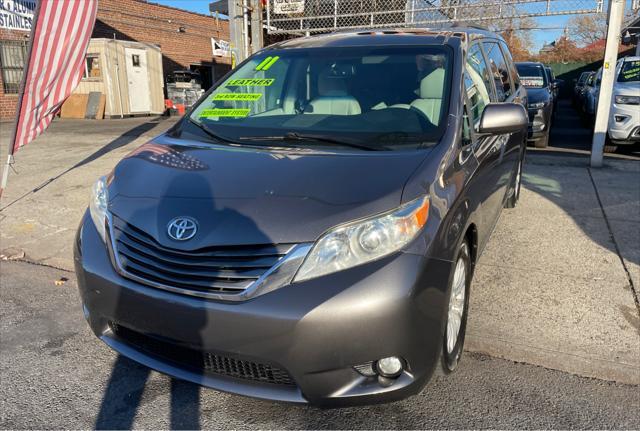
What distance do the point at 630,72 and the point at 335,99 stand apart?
9121 millimetres

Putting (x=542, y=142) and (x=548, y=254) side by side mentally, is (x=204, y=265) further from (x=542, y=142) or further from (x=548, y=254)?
(x=542, y=142)

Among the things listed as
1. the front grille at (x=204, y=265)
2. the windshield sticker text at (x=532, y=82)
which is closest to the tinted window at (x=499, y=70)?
the front grille at (x=204, y=265)

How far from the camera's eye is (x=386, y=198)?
2.25 m

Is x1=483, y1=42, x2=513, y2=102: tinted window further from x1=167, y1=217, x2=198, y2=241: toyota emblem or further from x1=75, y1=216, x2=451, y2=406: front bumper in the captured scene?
x1=167, y1=217, x2=198, y2=241: toyota emblem

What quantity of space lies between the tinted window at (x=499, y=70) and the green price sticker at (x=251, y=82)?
181 centimetres

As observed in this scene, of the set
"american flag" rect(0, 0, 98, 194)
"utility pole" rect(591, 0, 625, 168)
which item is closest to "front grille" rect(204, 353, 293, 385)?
"american flag" rect(0, 0, 98, 194)

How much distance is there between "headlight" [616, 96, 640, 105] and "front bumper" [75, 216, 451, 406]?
28.0 ft

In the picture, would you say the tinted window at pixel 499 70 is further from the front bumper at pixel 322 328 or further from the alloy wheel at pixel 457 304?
the front bumper at pixel 322 328

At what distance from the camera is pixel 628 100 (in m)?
9.05

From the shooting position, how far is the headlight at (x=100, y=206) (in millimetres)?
2586

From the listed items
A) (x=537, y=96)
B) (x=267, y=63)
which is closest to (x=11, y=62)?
(x=537, y=96)

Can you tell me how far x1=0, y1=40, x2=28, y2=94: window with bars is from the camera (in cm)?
1644

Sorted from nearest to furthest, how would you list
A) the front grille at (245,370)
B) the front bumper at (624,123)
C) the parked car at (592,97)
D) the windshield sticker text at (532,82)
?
the front grille at (245,370)
the front bumper at (624,123)
the windshield sticker text at (532,82)
the parked car at (592,97)

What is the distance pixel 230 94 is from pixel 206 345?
204 cm
